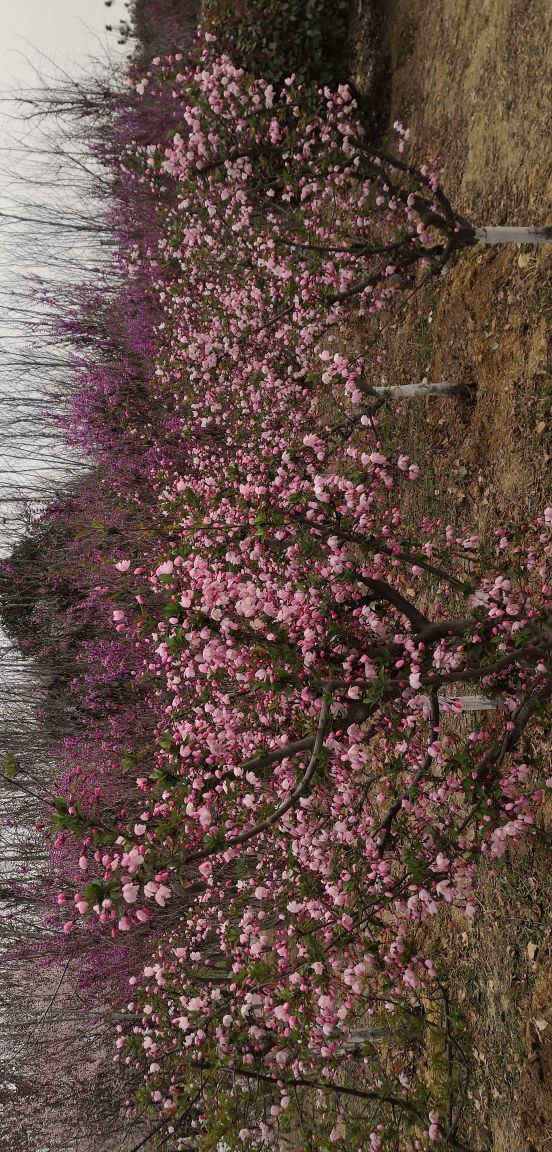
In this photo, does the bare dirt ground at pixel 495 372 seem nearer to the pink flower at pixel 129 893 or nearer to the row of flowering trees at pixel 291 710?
the row of flowering trees at pixel 291 710

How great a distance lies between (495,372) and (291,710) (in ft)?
11.0

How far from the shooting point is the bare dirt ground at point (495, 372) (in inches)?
171

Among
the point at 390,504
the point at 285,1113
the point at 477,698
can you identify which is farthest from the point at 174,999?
the point at 390,504

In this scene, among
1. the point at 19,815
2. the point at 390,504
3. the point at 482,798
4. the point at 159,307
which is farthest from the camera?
the point at 159,307

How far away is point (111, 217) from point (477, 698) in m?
9.88

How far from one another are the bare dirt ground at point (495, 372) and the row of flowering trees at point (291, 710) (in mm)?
279

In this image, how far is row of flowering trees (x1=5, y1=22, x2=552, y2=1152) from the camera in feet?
11.8

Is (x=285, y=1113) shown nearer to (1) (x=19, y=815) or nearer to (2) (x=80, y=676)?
(1) (x=19, y=815)

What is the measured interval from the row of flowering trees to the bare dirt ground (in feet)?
0.91

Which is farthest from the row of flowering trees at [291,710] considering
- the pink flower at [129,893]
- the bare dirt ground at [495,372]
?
the bare dirt ground at [495,372]

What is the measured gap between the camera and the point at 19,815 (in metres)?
8.78

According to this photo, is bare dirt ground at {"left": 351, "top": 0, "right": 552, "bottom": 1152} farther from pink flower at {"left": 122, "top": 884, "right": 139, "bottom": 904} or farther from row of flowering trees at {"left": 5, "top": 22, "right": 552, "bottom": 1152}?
pink flower at {"left": 122, "top": 884, "right": 139, "bottom": 904}

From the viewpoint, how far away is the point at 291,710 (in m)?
4.25

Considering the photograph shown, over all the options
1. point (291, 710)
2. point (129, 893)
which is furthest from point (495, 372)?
point (129, 893)
